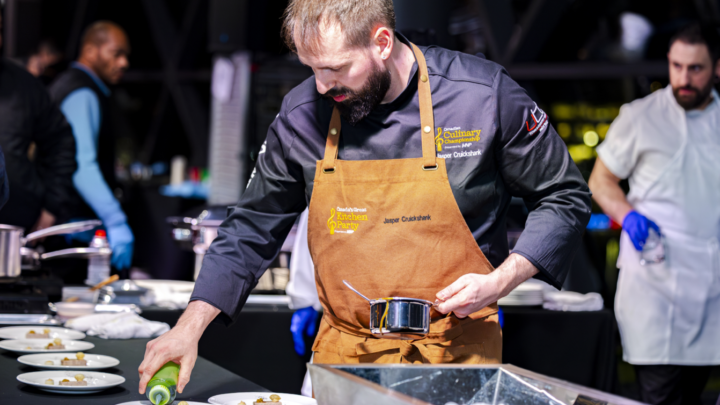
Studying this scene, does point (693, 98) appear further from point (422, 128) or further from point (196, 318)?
point (196, 318)

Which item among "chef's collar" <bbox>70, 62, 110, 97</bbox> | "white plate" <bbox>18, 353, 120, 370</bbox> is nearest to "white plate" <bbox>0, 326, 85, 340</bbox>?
"white plate" <bbox>18, 353, 120, 370</bbox>

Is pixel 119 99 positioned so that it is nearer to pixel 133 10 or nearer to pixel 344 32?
pixel 133 10

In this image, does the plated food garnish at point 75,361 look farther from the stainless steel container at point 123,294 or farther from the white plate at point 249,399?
the stainless steel container at point 123,294

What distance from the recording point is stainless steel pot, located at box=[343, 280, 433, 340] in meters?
1.32

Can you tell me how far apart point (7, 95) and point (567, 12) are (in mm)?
3685

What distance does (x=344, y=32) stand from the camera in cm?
140

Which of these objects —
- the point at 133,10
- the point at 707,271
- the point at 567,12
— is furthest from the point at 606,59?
the point at 133,10

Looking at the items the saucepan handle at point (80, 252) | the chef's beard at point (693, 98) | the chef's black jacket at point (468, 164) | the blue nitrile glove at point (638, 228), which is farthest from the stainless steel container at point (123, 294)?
the chef's beard at point (693, 98)

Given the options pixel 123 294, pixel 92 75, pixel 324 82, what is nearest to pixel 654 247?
pixel 324 82

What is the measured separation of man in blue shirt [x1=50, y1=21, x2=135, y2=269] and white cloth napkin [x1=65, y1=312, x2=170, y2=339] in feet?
3.93

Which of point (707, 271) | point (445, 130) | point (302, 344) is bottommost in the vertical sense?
point (302, 344)

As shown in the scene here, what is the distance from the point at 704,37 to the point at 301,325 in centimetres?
176

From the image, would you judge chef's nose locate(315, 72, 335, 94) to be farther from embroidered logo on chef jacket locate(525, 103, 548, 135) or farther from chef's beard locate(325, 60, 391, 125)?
embroidered logo on chef jacket locate(525, 103, 548, 135)

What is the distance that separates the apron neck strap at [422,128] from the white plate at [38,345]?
2.34 ft
